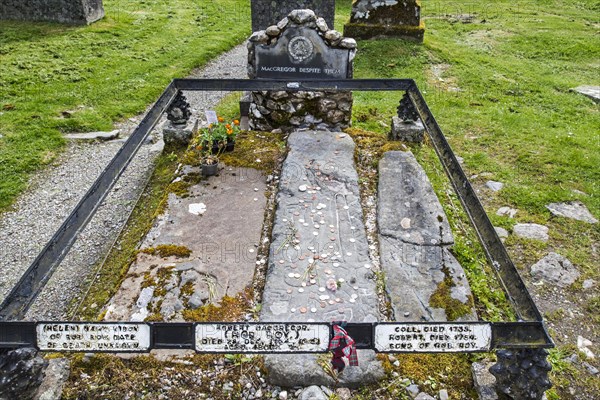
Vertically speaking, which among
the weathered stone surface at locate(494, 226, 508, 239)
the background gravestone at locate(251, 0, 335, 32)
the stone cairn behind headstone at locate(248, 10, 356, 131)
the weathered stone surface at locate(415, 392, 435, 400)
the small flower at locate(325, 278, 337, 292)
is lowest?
the weathered stone surface at locate(415, 392, 435, 400)

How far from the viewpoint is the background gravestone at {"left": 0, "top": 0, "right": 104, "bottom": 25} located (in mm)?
14562

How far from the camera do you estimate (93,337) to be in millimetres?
3283

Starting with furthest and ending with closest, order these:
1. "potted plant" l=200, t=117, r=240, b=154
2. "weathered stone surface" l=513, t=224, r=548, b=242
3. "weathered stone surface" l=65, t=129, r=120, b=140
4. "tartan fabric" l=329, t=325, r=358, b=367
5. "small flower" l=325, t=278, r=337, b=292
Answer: "weathered stone surface" l=65, t=129, r=120, b=140 < "potted plant" l=200, t=117, r=240, b=154 < "weathered stone surface" l=513, t=224, r=548, b=242 < "small flower" l=325, t=278, r=337, b=292 < "tartan fabric" l=329, t=325, r=358, b=367

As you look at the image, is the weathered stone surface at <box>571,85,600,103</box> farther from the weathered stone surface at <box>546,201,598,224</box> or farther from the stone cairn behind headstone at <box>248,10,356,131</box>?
the stone cairn behind headstone at <box>248,10,356,131</box>

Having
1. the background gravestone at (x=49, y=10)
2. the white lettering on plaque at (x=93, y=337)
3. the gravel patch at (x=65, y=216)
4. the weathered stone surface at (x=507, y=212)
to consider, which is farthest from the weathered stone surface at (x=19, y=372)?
the background gravestone at (x=49, y=10)

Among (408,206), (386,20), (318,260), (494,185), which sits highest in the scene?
(386,20)

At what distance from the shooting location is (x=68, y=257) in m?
5.98

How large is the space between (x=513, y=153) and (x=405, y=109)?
1956 mm

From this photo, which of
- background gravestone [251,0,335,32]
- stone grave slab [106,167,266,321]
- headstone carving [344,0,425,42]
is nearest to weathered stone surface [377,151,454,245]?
stone grave slab [106,167,266,321]

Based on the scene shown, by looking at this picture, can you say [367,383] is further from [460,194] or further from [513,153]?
[513,153]

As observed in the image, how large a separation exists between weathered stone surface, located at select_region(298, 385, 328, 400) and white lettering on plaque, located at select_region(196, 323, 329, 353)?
0.74 metres

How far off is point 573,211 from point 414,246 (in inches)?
109

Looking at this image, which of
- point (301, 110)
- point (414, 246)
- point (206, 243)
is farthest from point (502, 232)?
point (301, 110)

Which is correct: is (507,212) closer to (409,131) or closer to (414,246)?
(414,246)
